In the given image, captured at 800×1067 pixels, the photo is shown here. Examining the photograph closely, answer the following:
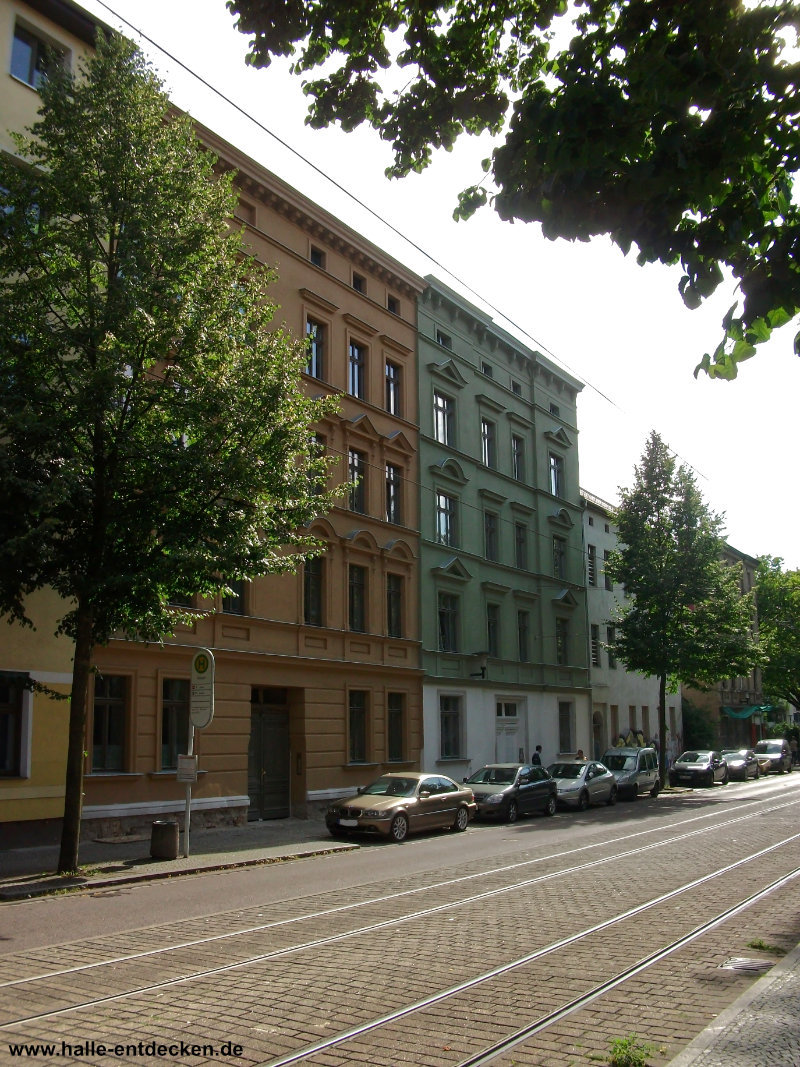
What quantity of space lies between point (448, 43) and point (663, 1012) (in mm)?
7623

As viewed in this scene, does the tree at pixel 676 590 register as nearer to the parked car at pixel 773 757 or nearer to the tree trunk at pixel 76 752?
the parked car at pixel 773 757

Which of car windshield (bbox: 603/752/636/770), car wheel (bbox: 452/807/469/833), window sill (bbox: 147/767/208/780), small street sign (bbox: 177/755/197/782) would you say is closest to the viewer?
small street sign (bbox: 177/755/197/782)

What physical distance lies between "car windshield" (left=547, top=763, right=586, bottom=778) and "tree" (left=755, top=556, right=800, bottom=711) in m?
48.2

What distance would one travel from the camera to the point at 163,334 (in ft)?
48.7

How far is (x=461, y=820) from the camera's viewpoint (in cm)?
2245

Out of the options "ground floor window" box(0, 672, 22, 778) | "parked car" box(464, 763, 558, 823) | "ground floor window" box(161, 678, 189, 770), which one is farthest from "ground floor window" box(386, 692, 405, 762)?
"ground floor window" box(0, 672, 22, 778)

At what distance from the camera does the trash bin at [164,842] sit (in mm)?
16297

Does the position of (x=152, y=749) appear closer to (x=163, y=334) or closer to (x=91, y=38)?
(x=163, y=334)

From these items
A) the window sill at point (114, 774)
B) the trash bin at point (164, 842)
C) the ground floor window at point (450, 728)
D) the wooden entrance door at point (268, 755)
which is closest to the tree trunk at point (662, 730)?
the ground floor window at point (450, 728)

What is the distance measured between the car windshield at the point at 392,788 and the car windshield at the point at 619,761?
15029 mm

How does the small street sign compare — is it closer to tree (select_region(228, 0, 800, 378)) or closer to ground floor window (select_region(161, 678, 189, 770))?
ground floor window (select_region(161, 678, 189, 770))

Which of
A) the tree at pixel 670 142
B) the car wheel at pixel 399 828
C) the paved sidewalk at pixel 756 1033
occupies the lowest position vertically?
the car wheel at pixel 399 828

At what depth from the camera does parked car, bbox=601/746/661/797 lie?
110ft

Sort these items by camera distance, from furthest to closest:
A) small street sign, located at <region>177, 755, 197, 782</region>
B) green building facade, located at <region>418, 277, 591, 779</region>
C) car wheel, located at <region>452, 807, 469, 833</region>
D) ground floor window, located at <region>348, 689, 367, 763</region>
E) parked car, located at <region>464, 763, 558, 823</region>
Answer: green building facade, located at <region>418, 277, 591, 779</region> < ground floor window, located at <region>348, 689, 367, 763</region> < parked car, located at <region>464, 763, 558, 823</region> < car wheel, located at <region>452, 807, 469, 833</region> < small street sign, located at <region>177, 755, 197, 782</region>
